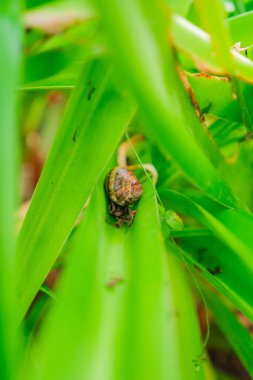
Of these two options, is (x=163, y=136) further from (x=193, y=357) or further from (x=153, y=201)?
(x=193, y=357)

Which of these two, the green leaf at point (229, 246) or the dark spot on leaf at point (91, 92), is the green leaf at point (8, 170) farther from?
the green leaf at point (229, 246)

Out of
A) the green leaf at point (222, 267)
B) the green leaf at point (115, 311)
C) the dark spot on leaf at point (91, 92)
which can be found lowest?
the green leaf at point (222, 267)

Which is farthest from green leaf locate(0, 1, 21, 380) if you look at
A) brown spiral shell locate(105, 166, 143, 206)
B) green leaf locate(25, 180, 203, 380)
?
brown spiral shell locate(105, 166, 143, 206)

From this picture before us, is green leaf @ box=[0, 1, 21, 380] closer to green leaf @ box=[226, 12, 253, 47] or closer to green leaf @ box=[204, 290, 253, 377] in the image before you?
green leaf @ box=[226, 12, 253, 47]

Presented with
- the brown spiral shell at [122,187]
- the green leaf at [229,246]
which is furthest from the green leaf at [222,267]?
the brown spiral shell at [122,187]

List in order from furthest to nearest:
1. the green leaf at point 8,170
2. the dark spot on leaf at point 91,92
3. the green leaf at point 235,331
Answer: the green leaf at point 235,331, the dark spot on leaf at point 91,92, the green leaf at point 8,170

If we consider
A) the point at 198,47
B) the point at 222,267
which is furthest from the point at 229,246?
the point at 198,47

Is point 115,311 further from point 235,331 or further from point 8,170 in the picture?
point 235,331
